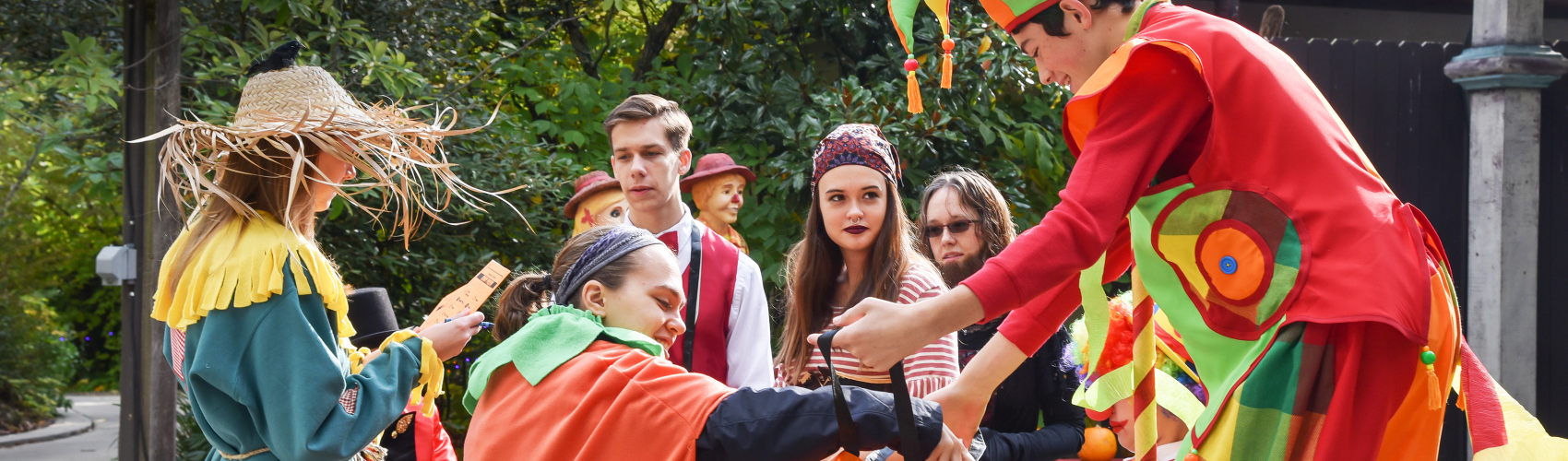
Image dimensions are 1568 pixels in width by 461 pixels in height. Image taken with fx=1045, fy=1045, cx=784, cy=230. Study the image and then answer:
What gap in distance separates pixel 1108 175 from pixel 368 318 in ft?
8.95

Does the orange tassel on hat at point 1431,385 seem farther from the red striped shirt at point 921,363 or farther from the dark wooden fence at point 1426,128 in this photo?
the dark wooden fence at point 1426,128

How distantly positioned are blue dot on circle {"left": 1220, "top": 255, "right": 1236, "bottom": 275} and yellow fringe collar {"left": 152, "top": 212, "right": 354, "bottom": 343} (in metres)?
1.74

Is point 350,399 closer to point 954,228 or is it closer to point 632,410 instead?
point 632,410

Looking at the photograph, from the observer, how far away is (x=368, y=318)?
3477 millimetres

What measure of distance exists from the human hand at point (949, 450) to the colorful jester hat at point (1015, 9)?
2.31 feet

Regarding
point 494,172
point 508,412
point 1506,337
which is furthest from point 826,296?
point 1506,337

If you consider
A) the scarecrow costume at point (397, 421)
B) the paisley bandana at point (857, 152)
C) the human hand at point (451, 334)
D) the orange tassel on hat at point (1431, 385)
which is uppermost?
the paisley bandana at point (857, 152)

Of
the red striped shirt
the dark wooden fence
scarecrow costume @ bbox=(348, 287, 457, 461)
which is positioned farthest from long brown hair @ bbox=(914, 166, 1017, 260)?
the dark wooden fence

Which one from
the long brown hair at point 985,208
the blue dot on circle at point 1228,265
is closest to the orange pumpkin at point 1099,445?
the long brown hair at point 985,208

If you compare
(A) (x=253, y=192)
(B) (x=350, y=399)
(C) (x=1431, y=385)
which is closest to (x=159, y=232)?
(A) (x=253, y=192)

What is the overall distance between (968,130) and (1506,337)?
2.66 metres

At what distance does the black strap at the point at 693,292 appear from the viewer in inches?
113

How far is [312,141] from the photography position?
7.54 ft

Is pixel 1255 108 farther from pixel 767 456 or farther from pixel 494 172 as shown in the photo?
pixel 494 172
